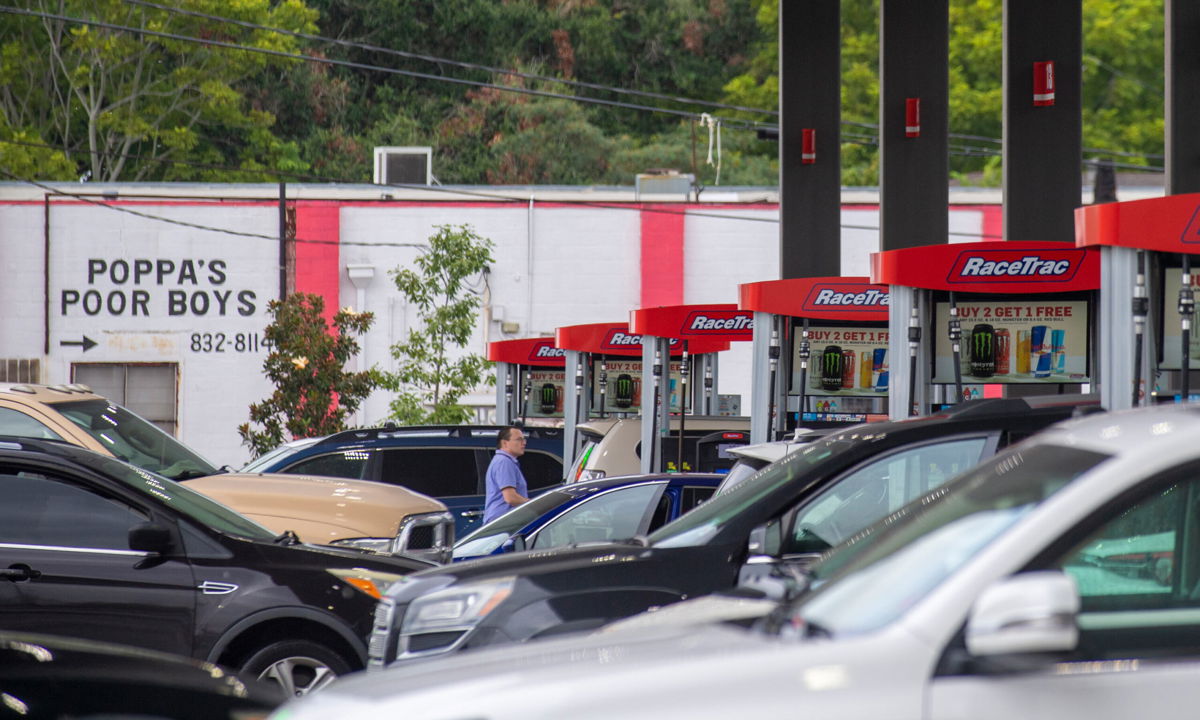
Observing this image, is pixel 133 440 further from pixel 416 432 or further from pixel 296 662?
pixel 296 662

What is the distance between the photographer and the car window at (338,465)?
15602mm

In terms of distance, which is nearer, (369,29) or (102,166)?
(102,166)

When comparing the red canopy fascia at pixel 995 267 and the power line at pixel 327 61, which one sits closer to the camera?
the red canopy fascia at pixel 995 267

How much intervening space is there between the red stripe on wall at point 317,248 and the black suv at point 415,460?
1565 centimetres

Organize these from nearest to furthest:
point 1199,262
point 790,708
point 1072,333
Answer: point 790,708 → point 1199,262 → point 1072,333

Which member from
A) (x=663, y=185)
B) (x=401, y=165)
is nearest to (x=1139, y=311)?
(x=663, y=185)

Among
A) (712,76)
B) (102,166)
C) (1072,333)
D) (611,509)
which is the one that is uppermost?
(712,76)

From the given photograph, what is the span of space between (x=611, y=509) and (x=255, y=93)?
42.8 metres

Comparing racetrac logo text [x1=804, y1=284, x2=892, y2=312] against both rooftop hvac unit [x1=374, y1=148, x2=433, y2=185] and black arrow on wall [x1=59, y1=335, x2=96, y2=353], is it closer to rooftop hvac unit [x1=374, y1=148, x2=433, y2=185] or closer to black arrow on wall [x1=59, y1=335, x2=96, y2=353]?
black arrow on wall [x1=59, y1=335, x2=96, y2=353]

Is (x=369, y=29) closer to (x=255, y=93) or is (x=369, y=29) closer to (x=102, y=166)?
(x=255, y=93)

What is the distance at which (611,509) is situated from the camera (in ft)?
34.3

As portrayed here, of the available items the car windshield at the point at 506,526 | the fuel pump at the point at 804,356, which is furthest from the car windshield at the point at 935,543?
the fuel pump at the point at 804,356

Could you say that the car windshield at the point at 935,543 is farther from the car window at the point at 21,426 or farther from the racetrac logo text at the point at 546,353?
the racetrac logo text at the point at 546,353

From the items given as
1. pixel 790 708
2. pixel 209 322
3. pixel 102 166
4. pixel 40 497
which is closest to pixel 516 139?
pixel 102 166
